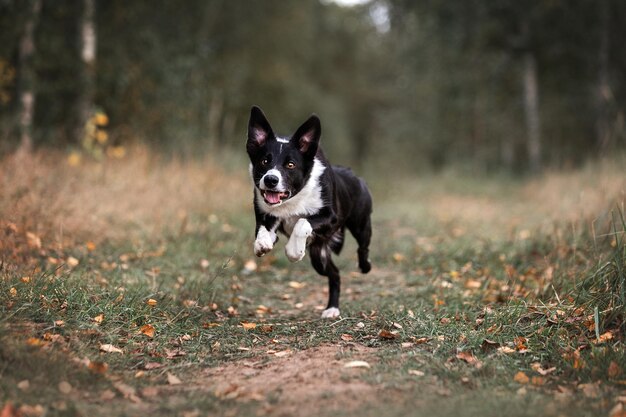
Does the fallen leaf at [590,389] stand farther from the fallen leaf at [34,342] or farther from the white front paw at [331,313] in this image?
the fallen leaf at [34,342]

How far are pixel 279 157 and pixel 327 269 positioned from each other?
3.54ft

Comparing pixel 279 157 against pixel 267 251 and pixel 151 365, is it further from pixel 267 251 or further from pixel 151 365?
pixel 151 365

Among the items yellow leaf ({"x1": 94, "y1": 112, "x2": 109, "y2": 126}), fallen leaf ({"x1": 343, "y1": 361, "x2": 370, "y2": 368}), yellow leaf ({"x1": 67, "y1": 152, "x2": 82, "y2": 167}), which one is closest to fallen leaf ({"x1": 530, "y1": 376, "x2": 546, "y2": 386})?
fallen leaf ({"x1": 343, "y1": 361, "x2": 370, "y2": 368})

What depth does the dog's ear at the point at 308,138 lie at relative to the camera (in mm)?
4840

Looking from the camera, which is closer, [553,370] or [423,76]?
[553,370]

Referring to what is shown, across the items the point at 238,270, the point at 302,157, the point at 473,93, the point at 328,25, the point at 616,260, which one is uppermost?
the point at 328,25

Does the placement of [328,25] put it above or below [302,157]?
above

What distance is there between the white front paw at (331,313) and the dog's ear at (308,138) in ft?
4.38

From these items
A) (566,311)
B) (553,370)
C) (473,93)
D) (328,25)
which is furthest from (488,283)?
(328,25)

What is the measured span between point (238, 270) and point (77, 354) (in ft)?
11.3

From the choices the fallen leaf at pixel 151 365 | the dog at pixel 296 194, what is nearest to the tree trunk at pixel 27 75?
the dog at pixel 296 194

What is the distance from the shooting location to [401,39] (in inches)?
923

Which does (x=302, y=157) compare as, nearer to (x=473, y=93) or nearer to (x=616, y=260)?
(x=616, y=260)

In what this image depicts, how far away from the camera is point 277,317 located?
207 inches
